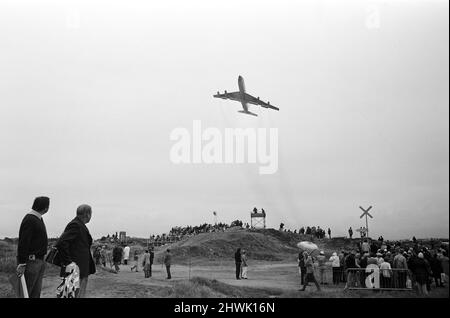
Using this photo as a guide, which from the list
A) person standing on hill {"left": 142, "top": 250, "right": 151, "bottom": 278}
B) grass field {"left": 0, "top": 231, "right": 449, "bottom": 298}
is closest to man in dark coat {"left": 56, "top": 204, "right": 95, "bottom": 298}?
grass field {"left": 0, "top": 231, "right": 449, "bottom": 298}

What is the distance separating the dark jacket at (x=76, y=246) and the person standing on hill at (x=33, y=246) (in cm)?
30

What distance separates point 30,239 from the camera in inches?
275

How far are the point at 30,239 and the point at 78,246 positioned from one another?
796 millimetres

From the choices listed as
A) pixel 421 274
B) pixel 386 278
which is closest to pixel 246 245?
pixel 386 278

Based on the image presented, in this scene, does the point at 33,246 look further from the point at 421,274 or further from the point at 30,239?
the point at 421,274

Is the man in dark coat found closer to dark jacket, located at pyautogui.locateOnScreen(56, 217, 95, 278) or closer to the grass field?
dark jacket, located at pyautogui.locateOnScreen(56, 217, 95, 278)

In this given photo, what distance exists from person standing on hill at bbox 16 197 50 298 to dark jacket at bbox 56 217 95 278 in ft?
1.00

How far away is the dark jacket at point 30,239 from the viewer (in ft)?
22.8

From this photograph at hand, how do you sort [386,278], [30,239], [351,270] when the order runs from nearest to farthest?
1. [30,239]
2. [386,278]
3. [351,270]

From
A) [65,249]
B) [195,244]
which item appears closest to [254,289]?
[65,249]

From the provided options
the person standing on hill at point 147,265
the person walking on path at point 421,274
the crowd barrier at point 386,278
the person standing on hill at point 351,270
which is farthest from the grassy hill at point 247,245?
the person walking on path at point 421,274

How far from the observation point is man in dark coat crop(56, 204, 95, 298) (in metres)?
7.28

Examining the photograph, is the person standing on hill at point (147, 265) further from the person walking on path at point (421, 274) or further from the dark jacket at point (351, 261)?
the person walking on path at point (421, 274)
